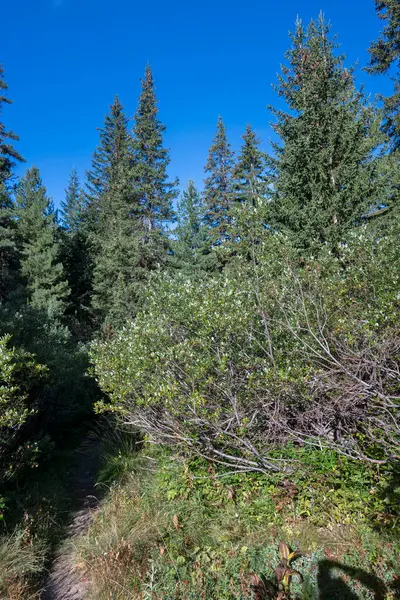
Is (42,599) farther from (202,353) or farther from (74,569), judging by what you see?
(202,353)

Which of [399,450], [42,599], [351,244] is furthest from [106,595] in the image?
[351,244]

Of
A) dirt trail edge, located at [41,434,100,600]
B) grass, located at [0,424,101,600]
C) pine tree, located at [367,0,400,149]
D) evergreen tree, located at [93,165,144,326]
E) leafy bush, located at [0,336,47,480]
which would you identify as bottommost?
dirt trail edge, located at [41,434,100,600]

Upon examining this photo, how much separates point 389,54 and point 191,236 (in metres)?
12.1

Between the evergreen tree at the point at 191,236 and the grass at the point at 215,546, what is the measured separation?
1559cm

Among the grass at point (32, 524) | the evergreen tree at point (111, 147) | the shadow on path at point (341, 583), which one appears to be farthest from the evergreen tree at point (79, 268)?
the shadow on path at point (341, 583)

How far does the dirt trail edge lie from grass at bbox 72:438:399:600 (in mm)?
154

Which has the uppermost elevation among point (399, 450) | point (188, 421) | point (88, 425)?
point (188, 421)

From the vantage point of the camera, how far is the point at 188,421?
3691mm

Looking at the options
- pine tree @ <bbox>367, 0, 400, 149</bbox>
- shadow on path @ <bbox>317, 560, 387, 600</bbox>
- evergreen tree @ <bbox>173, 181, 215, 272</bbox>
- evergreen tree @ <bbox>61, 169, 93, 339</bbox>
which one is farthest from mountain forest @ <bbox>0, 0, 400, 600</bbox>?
evergreen tree @ <bbox>61, 169, 93, 339</bbox>

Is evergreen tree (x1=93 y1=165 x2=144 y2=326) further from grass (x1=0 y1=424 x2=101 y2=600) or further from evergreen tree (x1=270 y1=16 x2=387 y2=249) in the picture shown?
grass (x1=0 y1=424 x2=101 y2=600)

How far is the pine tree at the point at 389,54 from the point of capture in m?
11.2

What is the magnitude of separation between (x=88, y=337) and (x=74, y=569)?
15951 millimetres

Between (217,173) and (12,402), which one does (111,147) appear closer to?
(217,173)

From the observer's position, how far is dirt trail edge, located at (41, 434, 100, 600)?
3.47 meters
